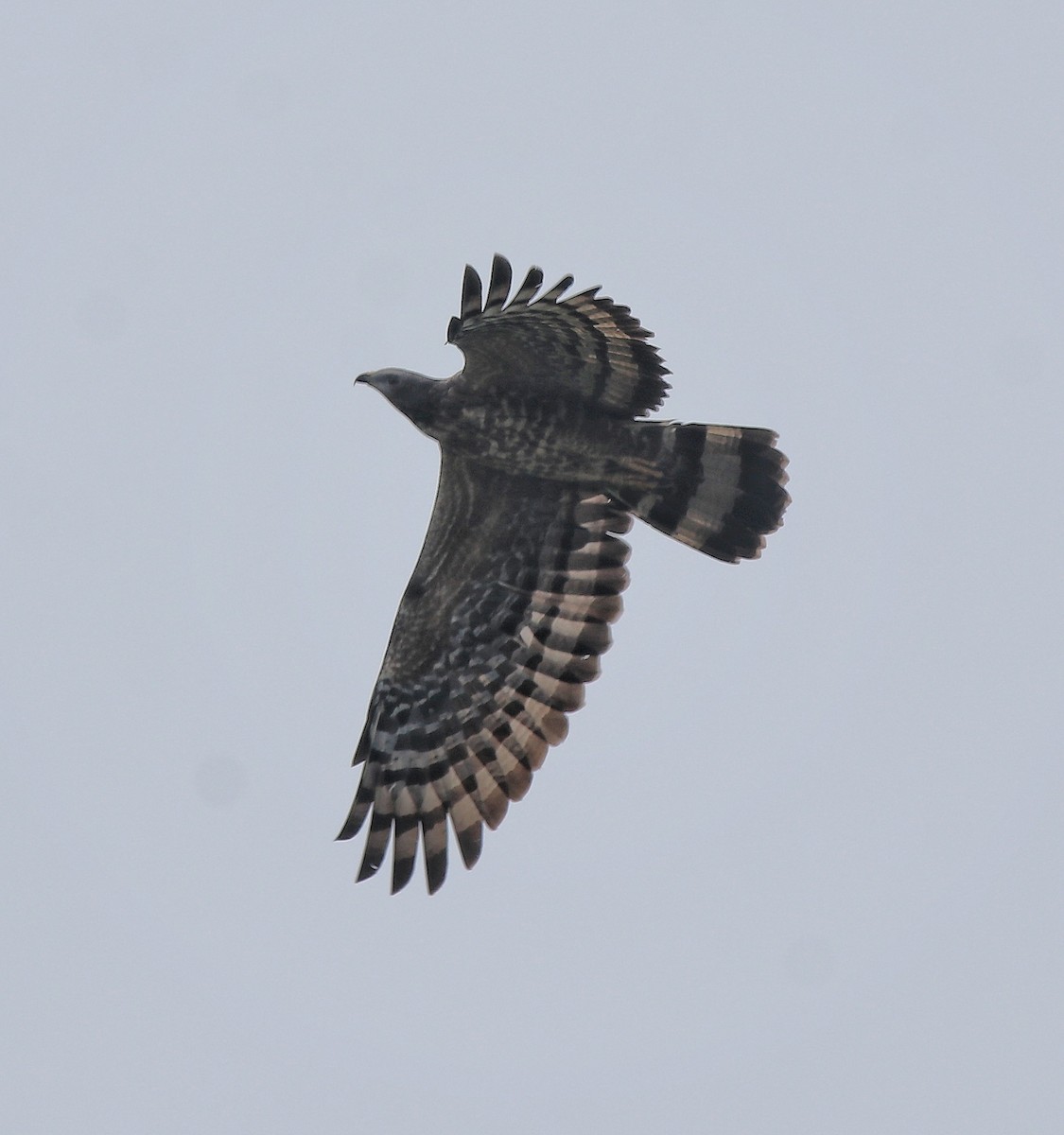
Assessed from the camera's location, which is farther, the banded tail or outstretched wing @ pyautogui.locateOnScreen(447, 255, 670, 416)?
the banded tail

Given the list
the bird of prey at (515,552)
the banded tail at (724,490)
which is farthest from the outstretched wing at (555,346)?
the banded tail at (724,490)

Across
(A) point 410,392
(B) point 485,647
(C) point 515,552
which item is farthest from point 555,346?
(B) point 485,647

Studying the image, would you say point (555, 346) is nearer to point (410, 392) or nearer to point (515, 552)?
point (410, 392)

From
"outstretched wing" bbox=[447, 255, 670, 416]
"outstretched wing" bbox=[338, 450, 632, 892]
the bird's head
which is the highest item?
"outstretched wing" bbox=[447, 255, 670, 416]

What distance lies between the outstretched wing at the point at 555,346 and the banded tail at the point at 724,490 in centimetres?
67

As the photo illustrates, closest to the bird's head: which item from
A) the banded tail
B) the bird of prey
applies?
the bird of prey

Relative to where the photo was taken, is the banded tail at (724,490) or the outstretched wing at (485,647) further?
the banded tail at (724,490)

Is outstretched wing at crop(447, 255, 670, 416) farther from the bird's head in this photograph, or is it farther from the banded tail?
the banded tail

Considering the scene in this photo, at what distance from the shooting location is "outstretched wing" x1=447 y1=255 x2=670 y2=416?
10461mm

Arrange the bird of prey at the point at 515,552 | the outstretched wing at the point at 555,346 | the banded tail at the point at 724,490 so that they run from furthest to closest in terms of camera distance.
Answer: the banded tail at the point at 724,490 → the bird of prey at the point at 515,552 → the outstretched wing at the point at 555,346

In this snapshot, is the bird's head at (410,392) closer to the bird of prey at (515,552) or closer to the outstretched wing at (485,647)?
the bird of prey at (515,552)

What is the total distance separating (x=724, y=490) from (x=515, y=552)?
1.52 meters

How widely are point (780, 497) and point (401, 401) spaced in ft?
8.76

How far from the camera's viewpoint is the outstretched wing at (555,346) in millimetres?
10461
